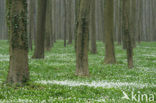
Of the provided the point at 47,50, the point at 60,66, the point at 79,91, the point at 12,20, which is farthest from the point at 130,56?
the point at 47,50

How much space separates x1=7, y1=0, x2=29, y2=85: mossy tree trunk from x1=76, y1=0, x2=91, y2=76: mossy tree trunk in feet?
11.1

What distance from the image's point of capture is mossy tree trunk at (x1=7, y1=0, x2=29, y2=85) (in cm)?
924

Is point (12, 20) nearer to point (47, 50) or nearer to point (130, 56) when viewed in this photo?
point (130, 56)

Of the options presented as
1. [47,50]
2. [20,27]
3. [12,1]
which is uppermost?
[12,1]

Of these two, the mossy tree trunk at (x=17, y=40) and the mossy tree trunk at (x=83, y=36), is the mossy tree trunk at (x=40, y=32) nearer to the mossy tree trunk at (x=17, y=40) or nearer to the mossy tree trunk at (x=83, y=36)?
the mossy tree trunk at (x=83, y=36)

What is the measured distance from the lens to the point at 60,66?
15812 millimetres

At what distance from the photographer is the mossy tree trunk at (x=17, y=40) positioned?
364 inches

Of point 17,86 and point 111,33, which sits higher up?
point 111,33

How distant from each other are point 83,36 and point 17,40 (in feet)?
12.3

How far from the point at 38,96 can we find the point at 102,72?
626 centimetres

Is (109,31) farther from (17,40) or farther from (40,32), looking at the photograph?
(17,40)

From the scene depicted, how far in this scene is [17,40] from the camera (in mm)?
9258

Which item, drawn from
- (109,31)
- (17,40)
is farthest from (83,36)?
(109,31)

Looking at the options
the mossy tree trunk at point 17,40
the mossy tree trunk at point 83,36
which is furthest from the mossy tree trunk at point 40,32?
the mossy tree trunk at point 17,40
